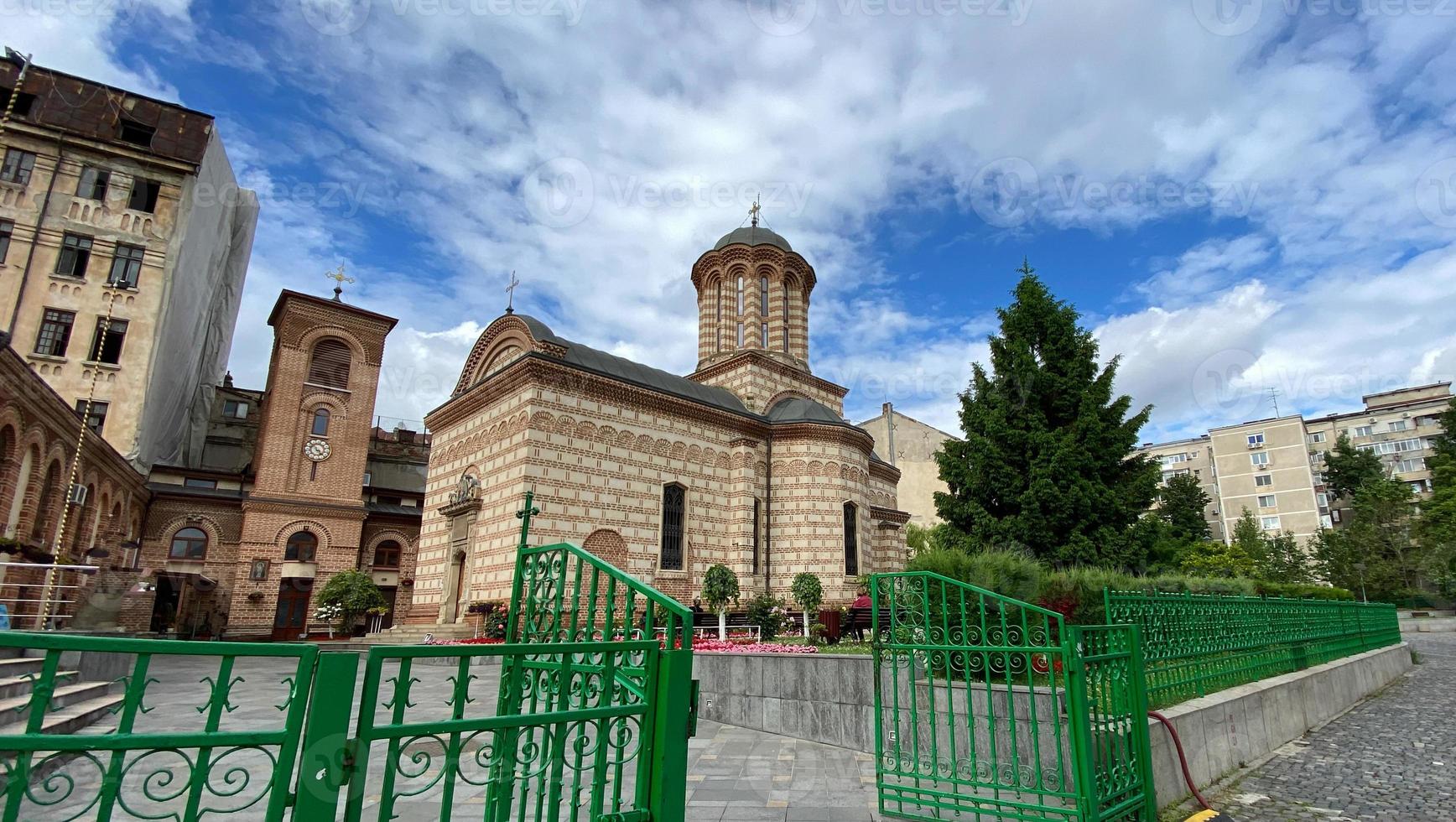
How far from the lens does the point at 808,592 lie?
16.2 meters

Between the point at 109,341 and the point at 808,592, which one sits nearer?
the point at 808,592

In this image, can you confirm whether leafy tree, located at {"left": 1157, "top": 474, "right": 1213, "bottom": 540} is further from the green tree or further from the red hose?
the red hose

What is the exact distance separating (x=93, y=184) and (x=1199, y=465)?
5985cm

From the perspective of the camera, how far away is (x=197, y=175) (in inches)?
853

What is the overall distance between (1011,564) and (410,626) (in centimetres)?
1353

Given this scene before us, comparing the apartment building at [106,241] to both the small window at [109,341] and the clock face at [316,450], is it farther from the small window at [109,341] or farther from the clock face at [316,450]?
the clock face at [316,450]

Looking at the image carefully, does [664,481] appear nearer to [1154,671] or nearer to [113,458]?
[1154,671]

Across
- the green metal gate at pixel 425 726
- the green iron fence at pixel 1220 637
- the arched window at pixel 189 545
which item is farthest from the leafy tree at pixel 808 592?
the arched window at pixel 189 545

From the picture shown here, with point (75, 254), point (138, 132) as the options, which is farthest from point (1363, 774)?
point (138, 132)

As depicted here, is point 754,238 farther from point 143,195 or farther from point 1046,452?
point 143,195

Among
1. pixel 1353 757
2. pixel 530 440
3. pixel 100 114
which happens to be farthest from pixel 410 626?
pixel 100 114

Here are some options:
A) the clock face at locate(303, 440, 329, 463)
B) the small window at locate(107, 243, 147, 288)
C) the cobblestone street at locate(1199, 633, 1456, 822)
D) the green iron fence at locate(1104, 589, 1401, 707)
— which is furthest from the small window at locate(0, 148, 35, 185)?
the cobblestone street at locate(1199, 633, 1456, 822)

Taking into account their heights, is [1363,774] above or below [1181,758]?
below

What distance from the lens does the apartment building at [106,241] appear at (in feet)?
63.6
